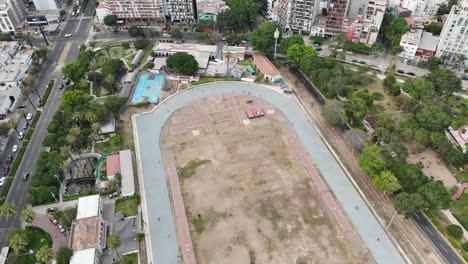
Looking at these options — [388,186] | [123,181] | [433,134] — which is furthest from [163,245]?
[433,134]

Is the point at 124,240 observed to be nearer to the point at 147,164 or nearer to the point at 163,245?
the point at 163,245

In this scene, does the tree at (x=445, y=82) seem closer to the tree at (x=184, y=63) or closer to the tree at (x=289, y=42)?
the tree at (x=289, y=42)

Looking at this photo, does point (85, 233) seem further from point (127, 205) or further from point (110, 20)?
point (110, 20)

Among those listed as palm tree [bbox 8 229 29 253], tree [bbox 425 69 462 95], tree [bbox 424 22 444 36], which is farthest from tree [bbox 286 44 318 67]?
palm tree [bbox 8 229 29 253]

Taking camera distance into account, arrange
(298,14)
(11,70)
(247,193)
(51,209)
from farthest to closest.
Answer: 1. (298,14)
2. (11,70)
3. (247,193)
4. (51,209)

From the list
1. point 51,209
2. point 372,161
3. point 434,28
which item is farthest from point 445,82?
point 51,209

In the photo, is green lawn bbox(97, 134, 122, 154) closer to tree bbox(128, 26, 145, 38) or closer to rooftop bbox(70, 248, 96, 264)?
rooftop bbox(70, 248, 96, 264)
